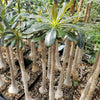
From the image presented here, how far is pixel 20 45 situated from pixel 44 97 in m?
0.87

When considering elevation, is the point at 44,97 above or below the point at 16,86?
below

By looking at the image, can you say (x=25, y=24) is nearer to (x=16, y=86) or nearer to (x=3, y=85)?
(x=16, y=86)

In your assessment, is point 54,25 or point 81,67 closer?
point 54,25

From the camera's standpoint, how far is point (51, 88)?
1227 mm

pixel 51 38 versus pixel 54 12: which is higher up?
pixel 54 12

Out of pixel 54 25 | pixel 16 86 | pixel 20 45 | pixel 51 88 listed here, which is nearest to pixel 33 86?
pixel 16 86

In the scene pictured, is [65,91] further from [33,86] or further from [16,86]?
[16,86]

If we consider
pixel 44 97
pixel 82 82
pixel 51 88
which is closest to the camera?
pixel 51 88

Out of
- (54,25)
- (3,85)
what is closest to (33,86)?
(3,85)

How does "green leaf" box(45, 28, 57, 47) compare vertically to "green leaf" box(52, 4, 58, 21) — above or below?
below

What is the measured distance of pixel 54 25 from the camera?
83 centimetres

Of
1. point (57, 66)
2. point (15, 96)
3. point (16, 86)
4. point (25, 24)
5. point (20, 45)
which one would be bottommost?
point (15, 96)

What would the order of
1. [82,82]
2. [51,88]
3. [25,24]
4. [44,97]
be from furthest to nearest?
[82,82] → [44,97] → [51,88] → [25,24]

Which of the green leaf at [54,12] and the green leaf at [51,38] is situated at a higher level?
the green leaf at [54,12]
